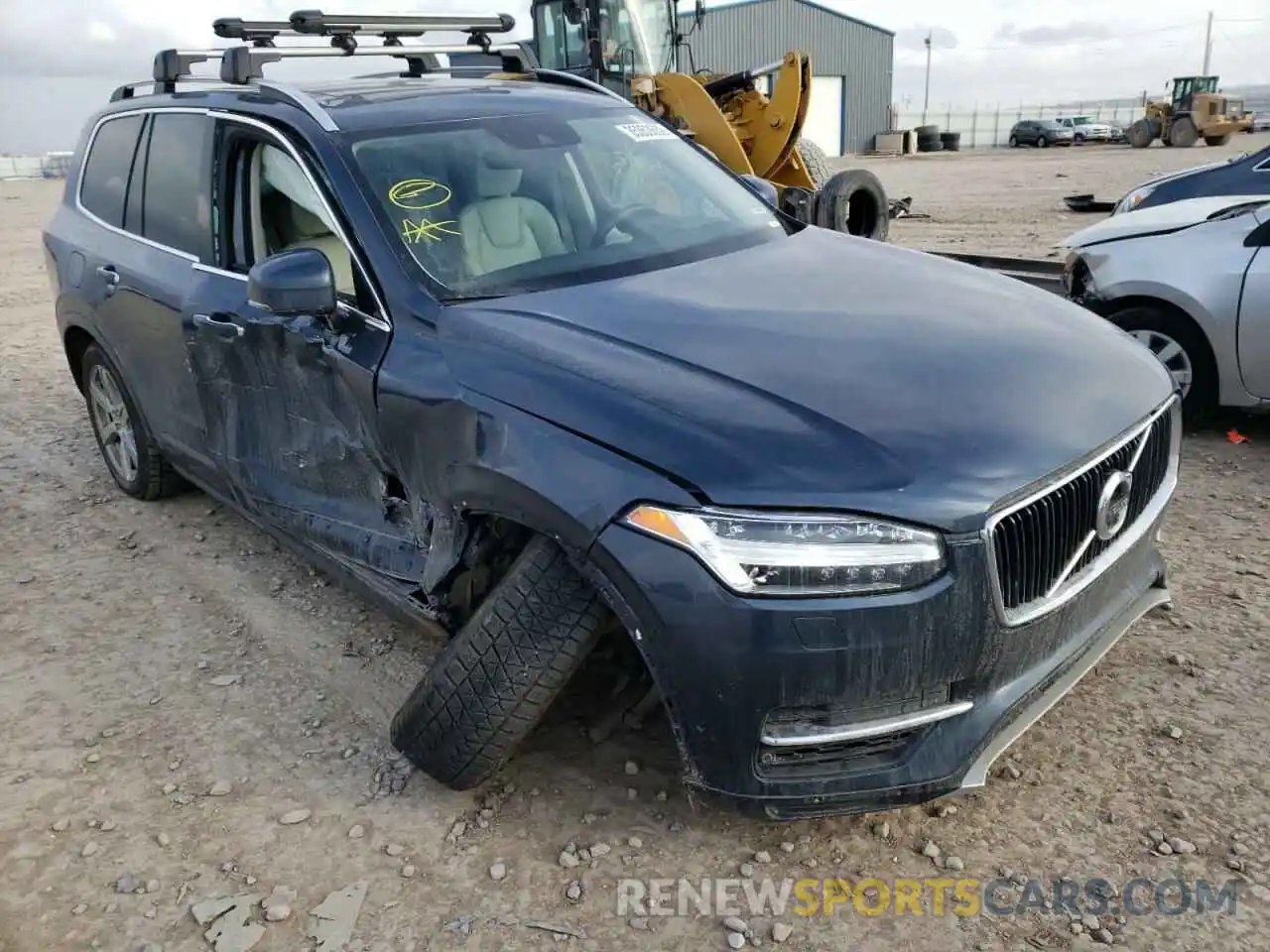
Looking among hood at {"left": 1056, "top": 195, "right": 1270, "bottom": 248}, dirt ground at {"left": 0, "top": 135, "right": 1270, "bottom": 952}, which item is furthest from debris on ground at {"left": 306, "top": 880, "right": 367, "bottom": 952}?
hood at {"left": 1056, "top": 195, "right": 1270, "bottom": 248}

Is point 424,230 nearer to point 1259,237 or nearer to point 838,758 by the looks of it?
point 838,758

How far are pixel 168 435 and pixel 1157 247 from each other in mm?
4743

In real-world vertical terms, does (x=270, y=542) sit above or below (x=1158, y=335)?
below

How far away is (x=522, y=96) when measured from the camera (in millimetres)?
3926

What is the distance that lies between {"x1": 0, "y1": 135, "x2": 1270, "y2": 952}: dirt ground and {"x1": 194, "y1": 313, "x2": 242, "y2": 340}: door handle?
1.06 meters

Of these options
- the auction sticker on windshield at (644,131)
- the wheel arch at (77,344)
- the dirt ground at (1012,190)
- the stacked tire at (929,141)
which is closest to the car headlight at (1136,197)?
the dirt ground at (1012,190)

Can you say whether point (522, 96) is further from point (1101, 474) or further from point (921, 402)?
point (1101, 474)

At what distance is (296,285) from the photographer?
295 centimetres

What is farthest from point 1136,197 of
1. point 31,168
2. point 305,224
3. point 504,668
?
point 31,168

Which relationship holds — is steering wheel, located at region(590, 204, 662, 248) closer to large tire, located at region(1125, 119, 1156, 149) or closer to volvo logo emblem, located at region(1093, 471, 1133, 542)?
volvo logo emblem, located at region(1093, 471, 1133, 542)

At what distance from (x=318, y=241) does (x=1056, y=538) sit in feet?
7.62

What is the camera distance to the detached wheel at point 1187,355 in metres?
5.20

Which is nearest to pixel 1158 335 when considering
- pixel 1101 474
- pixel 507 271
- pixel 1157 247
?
pixel 1157 247

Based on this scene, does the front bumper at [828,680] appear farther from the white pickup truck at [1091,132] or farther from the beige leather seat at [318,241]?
the white pickup truck at [1091,132]
